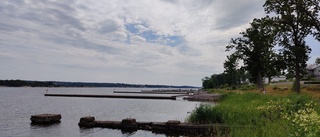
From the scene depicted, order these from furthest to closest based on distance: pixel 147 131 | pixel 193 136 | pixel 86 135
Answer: pixel 147 131 < pixel 86 135 < pixel 193 136

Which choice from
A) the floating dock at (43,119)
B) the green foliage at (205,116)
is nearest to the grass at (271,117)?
the green foliage at (205,116)

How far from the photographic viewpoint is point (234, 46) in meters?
62.6

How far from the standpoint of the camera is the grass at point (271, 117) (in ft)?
27.7

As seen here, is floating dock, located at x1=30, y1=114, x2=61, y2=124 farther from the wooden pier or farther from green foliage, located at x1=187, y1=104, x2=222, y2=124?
green foliage, located at x1=187, y1=104, x2=222, y2=124

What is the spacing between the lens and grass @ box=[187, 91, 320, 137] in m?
8.43

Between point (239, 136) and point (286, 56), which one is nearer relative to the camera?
point (239, 136)

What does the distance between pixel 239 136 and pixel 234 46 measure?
54061 mm

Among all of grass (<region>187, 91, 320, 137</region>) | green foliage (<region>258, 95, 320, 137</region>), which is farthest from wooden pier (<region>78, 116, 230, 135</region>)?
green foliage (<region>258, 95, 320, 137</region>)

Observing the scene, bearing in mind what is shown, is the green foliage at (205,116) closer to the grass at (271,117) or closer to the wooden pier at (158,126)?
the grass at (271,117)

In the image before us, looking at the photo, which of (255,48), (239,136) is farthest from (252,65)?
(239,136)

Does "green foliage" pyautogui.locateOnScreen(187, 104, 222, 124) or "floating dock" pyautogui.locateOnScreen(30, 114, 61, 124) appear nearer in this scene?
"green foliage" pyautogui.locateOnScreen(187, 104, 222, 124)

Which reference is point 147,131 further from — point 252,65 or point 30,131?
point 252,65

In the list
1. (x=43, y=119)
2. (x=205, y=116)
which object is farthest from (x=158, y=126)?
(x=43, y=119)

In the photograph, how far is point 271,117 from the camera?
1376cm
